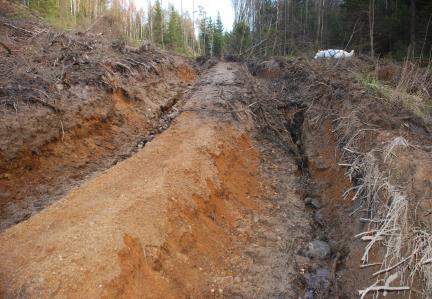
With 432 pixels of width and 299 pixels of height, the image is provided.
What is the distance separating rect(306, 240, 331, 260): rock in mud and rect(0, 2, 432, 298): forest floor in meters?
0.02

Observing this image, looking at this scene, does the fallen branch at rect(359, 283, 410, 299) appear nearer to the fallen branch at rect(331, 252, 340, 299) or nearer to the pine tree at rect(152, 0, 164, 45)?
the fallen branch at rect(331, 252, 340, 299)

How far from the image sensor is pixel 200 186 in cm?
452

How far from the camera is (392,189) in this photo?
3.63 metres

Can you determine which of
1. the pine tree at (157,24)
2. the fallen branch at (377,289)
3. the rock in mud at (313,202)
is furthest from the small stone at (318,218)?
the pine tree at (157,24)

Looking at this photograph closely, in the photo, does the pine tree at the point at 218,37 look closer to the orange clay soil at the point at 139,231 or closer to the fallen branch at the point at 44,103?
the fallen branch at the point at 44,103

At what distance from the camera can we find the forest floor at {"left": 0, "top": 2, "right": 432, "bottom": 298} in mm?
3240

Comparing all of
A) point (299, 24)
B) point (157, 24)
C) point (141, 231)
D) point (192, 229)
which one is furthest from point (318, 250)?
point (157, 24)

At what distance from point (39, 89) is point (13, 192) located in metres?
1.63

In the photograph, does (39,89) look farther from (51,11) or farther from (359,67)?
(51,11)

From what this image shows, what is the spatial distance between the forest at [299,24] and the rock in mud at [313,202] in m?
4.23

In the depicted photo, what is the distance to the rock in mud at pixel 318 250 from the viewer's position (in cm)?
398

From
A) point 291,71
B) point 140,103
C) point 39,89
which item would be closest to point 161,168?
point 39,89

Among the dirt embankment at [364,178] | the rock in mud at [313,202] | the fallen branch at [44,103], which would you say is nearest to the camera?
the dirt embankment at [364,178]

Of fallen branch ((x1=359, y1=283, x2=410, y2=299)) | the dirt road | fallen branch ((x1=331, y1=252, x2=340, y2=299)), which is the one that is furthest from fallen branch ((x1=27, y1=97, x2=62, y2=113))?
fallen branch ((x1=359, y1=283, x2=410, y2=299))
